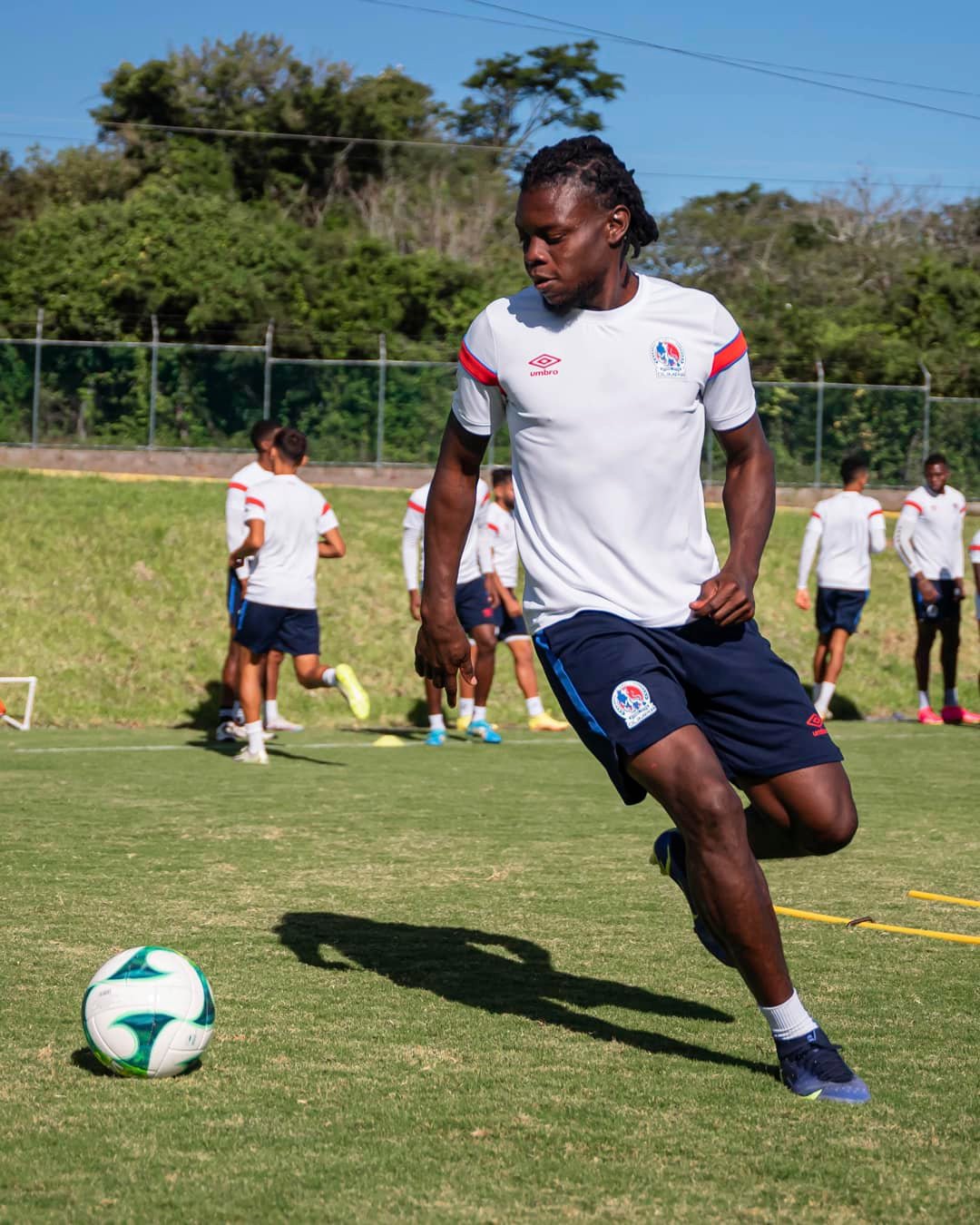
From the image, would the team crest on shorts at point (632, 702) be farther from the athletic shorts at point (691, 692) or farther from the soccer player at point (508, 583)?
the soccer player at point (508, 583)

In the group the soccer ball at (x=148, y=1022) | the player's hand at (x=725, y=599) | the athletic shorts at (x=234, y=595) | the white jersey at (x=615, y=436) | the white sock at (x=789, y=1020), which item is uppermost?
the white jersey at (x=615, y=436)

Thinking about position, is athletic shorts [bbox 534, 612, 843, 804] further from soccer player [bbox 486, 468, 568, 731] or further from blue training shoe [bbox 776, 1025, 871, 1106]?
soccer player [bbox 486, 468, 568, 731]

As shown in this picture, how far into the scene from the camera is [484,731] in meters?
13.9

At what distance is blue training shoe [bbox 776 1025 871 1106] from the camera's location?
402 cm

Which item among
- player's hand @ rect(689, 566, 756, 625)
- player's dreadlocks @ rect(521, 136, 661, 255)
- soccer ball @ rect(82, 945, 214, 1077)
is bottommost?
soccer ball @ rect(82, 945, 214, 1077)

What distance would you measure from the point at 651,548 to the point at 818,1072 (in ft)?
4.65

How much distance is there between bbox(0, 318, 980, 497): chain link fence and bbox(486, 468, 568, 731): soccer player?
11979mm

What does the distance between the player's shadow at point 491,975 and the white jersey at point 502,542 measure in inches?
309

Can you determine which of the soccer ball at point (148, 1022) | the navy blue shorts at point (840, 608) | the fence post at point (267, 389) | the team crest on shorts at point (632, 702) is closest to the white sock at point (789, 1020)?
the team crest on shorts at point (632, 702)

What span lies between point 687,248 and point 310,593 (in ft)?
152

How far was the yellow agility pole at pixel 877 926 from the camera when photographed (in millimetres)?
6043

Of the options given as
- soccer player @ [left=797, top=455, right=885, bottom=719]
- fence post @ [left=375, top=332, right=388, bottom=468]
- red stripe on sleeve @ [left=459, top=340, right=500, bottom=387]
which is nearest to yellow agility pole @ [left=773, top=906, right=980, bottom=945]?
red stripe on sleeve @ [left=459, top=340, right=500, bottom=387]

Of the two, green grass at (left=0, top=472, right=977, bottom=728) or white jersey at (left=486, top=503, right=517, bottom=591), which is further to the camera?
green grass at (left=0, top=472, right=977, bottom=728)

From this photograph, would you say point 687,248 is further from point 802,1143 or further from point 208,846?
point 802,1143
